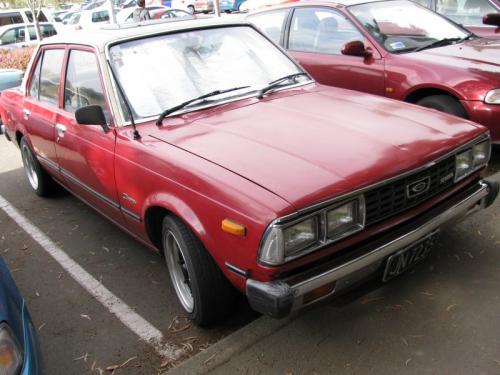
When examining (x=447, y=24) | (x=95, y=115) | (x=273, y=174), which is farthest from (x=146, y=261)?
(x=447, y=24)

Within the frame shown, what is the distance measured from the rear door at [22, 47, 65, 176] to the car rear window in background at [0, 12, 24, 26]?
42.5 feet

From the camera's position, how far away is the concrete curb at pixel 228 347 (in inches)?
103

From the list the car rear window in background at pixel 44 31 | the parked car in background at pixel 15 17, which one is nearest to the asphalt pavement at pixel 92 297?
the car rear window in background at pixel 44 31

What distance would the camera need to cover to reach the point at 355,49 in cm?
520

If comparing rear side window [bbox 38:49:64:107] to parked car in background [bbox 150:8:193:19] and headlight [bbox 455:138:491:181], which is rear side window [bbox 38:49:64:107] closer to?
headlight [bbox 455:138:491:181]

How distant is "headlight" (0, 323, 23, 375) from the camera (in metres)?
1.87

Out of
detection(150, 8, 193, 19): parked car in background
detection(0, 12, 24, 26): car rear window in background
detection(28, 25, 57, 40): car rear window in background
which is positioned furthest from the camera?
detection(150, 8, 193, 19): parked car in background

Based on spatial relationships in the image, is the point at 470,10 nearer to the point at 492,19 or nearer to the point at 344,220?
the point at 492,19

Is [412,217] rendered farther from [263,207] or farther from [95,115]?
[95,115]

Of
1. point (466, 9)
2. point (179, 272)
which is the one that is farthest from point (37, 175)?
point (466, 9)

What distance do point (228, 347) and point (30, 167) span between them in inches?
147

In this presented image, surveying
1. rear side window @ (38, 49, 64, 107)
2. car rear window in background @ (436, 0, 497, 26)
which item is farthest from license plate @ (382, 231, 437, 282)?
car rear window in background @ (436, 0, 497, 26)

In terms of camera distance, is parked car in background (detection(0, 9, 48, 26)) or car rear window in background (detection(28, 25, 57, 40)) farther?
parked car in background (detection(0, 9, 48, 26))

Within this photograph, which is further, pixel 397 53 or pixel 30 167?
pixel 30 167
